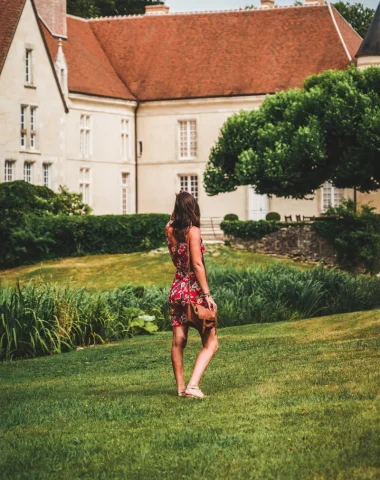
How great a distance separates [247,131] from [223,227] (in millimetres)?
4324

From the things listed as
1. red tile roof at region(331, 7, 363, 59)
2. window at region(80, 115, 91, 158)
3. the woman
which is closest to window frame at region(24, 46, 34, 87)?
window at region(80, 115, 91, 158)

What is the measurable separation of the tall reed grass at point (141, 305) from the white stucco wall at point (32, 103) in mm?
23026

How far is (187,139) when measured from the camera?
186 feet

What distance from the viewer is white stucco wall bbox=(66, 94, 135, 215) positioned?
5272cm

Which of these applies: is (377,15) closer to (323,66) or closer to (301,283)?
(323,66)

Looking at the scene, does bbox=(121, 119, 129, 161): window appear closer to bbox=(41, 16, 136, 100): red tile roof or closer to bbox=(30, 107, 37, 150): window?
bbox=(41, 16, 136, 100): red tile roof

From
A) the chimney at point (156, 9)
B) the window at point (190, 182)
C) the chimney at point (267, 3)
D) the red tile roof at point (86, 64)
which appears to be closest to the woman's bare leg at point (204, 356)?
the red tile roof at point (86, 64)

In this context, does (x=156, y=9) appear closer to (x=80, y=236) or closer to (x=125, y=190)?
(x=125, y=190)

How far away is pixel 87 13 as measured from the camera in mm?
63156

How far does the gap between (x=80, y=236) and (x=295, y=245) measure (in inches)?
308

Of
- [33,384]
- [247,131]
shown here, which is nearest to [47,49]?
[247,131]

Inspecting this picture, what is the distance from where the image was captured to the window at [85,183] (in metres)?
53.6

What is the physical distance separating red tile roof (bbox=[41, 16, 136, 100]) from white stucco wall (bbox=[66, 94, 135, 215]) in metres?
0.47

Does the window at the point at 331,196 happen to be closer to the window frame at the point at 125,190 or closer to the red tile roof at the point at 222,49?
the red tile roof at the point at 222,49
